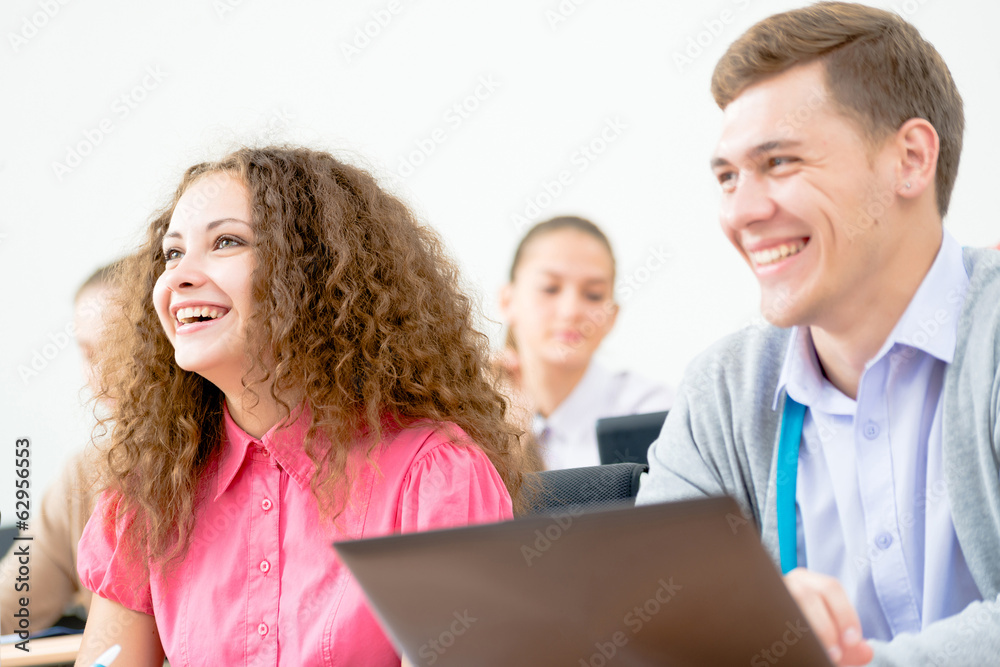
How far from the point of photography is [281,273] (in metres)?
1.39

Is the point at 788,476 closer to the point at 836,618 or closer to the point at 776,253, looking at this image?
the point at 776,253

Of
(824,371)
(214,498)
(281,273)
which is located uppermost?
(281,273)

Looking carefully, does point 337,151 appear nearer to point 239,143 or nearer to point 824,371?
point 239,143

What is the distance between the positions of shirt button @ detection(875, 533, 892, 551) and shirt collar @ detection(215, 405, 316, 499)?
2.78ft

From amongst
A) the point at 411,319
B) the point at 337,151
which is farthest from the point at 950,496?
the point at 337,151

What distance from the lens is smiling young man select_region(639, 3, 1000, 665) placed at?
1.19m

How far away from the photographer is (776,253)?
51.2 inches

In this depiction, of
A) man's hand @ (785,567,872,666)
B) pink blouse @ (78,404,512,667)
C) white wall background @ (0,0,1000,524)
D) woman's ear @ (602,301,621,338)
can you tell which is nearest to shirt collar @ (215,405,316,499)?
pink blouse @ (78,404,512,667)

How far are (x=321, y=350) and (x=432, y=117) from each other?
111 inches

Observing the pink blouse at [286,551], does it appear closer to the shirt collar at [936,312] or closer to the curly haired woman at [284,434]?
the curly haired woman at [284,434]

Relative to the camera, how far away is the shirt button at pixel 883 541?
1.21 m

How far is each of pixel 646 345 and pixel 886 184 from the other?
2851 millimetres

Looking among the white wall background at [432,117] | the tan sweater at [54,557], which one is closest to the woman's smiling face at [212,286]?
the tan sweater at [54,557]

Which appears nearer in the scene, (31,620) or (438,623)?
(438,623)
